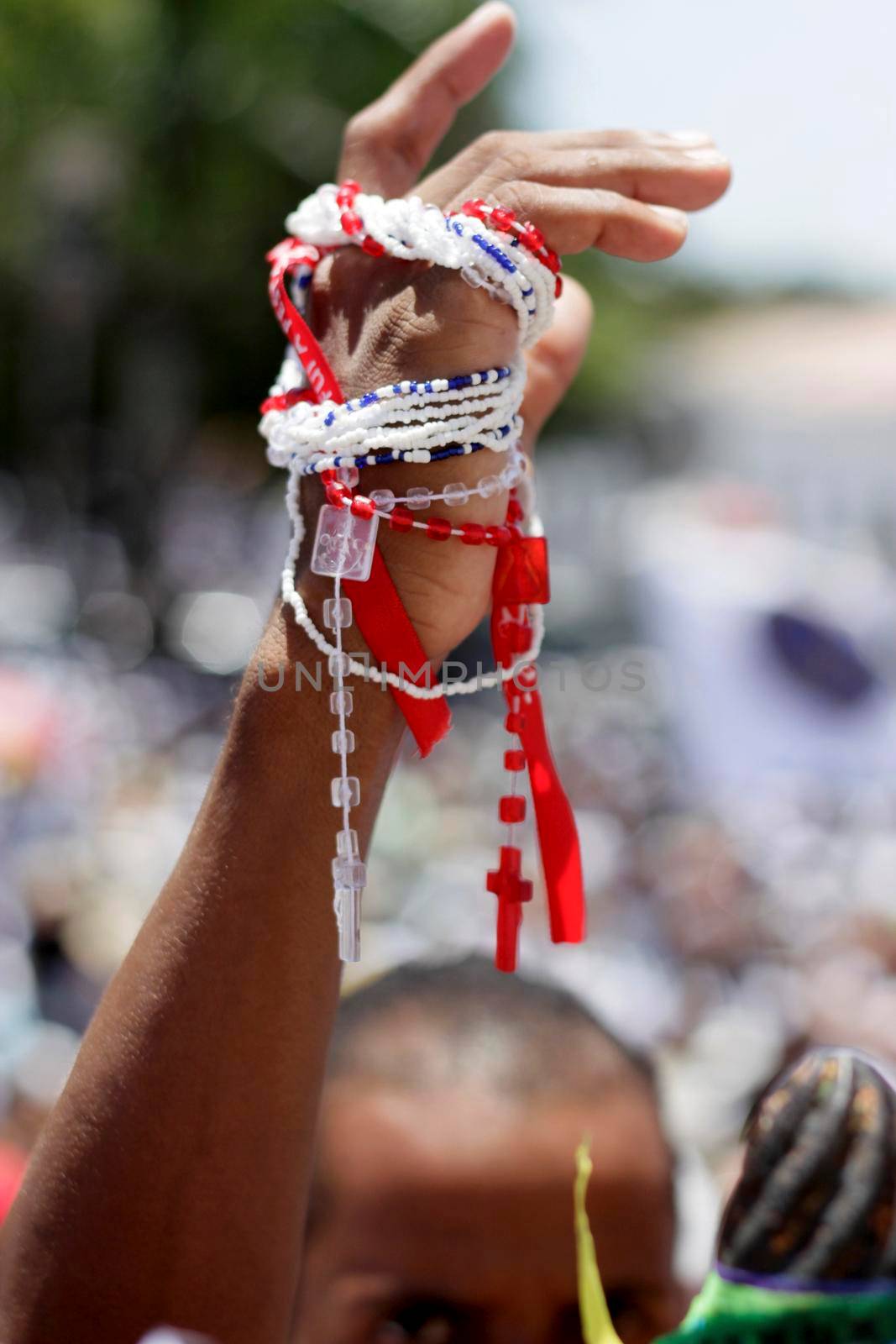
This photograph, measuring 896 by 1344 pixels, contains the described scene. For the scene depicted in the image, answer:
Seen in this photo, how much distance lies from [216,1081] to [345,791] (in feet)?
0.85

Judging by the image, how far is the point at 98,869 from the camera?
550 cm

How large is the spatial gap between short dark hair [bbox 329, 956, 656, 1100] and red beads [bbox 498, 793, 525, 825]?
0.55 meters

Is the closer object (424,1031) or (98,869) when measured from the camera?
(424,1031)

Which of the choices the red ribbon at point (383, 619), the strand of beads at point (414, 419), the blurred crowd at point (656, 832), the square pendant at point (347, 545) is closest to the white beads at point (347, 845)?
the red ribbon at point (383, 619)

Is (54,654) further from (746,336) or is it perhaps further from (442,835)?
(746,336)

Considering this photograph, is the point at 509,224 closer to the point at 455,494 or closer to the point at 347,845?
the point at 455,494

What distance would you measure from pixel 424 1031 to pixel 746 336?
78.5 feet

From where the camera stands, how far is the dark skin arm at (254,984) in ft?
3.62

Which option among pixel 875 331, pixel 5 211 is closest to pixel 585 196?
pixel 5 211

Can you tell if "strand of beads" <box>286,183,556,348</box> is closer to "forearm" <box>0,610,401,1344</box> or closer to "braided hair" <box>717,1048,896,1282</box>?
"forearm" <box>0,610,401,1344</box>

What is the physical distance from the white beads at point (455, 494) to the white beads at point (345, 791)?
25 cm

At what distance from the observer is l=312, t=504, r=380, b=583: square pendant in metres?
1.15

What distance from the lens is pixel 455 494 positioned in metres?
1.18

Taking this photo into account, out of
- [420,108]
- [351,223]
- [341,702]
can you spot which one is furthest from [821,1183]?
[420,108]
